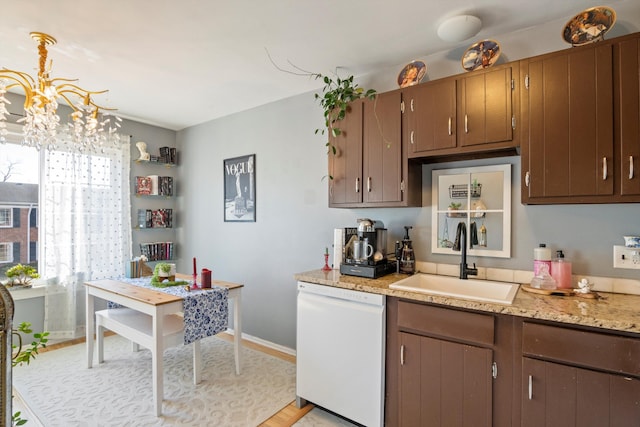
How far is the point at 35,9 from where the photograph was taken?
178 cm

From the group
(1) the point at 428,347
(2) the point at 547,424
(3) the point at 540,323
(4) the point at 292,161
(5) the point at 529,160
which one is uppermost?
(4) the point at 292,161

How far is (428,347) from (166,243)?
3467mm

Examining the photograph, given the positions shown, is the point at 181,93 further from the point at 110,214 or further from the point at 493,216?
the point at 493,216

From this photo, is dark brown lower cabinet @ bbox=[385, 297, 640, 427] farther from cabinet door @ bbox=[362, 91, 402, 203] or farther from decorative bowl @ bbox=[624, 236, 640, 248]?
cabinet door @ bbox=[362, 91, 402, 203]

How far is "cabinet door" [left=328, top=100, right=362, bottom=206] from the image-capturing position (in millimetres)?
2371

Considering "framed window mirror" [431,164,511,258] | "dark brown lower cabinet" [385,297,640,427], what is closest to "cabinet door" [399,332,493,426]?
"dark brown lower cabinet" [385,297,640,427]

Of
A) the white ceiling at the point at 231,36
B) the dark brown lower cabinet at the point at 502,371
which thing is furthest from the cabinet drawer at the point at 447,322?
the white ceiling at the point at 231,36

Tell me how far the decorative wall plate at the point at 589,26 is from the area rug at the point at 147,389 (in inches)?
114

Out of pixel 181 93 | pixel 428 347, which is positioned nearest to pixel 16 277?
pixel 181 93

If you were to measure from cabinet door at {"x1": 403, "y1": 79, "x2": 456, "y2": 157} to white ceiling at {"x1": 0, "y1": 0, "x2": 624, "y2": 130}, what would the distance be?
1.20 feet

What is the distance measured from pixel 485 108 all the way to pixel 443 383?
1.55 m

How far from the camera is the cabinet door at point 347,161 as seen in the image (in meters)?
2.37

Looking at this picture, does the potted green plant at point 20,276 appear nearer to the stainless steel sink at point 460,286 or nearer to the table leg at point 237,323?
the table leg at point 237,323

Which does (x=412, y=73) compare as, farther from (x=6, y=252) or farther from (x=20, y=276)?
(x=6, y=252)
